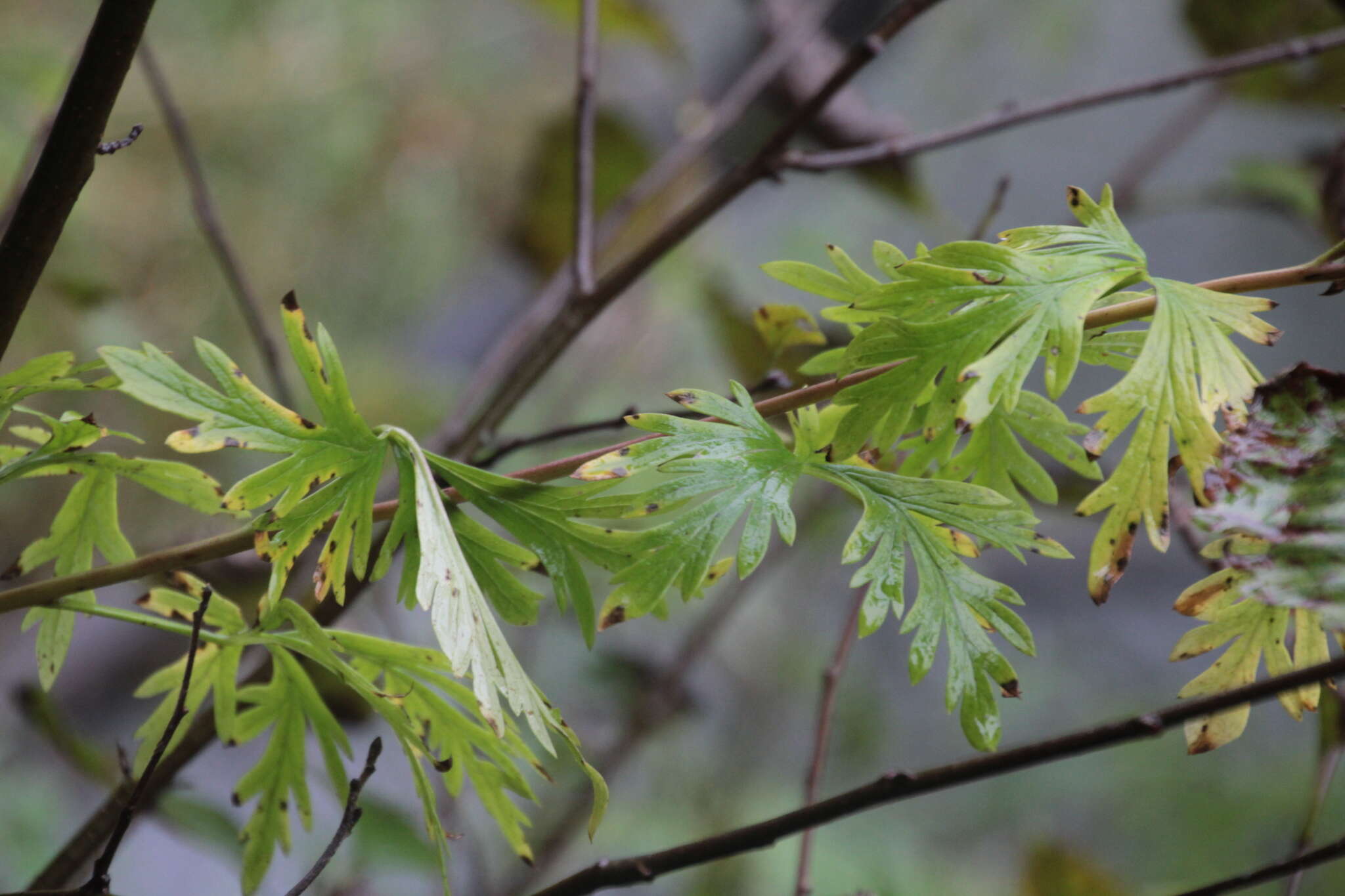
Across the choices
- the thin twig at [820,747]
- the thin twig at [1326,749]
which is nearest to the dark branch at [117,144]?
the thin twig at [820,747]

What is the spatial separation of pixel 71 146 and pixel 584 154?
356mm

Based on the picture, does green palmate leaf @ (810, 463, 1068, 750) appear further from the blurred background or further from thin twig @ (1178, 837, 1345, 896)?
the blurred background

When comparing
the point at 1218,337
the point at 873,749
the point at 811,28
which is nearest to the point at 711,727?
the point at 873,749

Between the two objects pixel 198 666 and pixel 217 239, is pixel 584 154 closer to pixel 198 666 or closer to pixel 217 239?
pixel 217 239

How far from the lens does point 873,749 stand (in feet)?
4.00

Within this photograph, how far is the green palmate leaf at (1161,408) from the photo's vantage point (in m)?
0.24

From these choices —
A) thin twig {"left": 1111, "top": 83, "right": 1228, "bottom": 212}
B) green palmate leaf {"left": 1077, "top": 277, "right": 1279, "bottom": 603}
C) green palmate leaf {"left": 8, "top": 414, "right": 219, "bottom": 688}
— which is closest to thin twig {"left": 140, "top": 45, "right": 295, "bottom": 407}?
green palmate leaf {"left": 8, "top": 414, "right": 219, "bottom": 688}

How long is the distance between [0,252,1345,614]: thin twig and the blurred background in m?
Answer: 0.52

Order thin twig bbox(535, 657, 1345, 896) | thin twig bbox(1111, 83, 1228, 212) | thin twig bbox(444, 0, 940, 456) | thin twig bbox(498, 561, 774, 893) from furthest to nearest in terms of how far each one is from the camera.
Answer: thin twig bbox(1111, 83, 1228, 212), thin twig bbox(498, 561, 774, 893), thin twig bbox(444, 0, 940, 456), thin twig bbox(535, 657, 1345, 896)

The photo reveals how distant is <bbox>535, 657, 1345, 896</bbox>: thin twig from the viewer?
0.56 ft

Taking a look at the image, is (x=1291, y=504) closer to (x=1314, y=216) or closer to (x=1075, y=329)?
(x=1075, y=329)

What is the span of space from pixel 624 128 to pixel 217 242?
0.50m

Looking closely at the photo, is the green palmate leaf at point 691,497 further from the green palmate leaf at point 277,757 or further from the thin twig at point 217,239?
the thin twig at point 217,239

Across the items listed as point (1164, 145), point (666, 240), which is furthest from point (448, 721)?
point (1164, 145)
